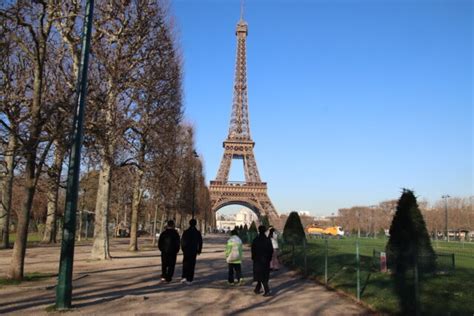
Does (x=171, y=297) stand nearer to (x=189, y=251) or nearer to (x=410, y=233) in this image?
(x=189, y=251)

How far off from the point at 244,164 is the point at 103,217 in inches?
2466

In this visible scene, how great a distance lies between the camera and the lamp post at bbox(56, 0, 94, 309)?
335 inches

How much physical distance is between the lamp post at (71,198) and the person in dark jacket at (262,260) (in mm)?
4642

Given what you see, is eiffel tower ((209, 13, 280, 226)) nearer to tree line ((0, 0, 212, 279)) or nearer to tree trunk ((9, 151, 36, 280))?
tree line ((0, 0, 212, 279))

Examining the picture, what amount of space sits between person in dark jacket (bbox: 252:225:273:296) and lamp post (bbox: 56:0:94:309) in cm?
464

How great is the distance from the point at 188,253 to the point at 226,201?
6587cm

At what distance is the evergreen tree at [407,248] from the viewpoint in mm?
9012

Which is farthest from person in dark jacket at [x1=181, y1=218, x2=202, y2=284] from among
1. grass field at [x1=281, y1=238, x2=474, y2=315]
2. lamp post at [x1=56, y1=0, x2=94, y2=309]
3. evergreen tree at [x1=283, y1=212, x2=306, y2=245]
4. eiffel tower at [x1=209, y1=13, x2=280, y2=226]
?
eiffel tower at [x1=209, y1=13, x2=280, y2=226]

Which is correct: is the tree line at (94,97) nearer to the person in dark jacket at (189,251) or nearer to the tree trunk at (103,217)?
the tree trunk at (103,217)

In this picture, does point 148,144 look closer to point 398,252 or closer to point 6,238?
point 6,238

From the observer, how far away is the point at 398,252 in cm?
1072

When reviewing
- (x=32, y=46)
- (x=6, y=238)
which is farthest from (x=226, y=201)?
(x=32, y=46)

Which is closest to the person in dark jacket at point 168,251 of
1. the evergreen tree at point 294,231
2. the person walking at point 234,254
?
the person walking at point 234,254

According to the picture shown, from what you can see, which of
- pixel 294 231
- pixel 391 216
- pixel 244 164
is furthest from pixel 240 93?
pixel 294 231
